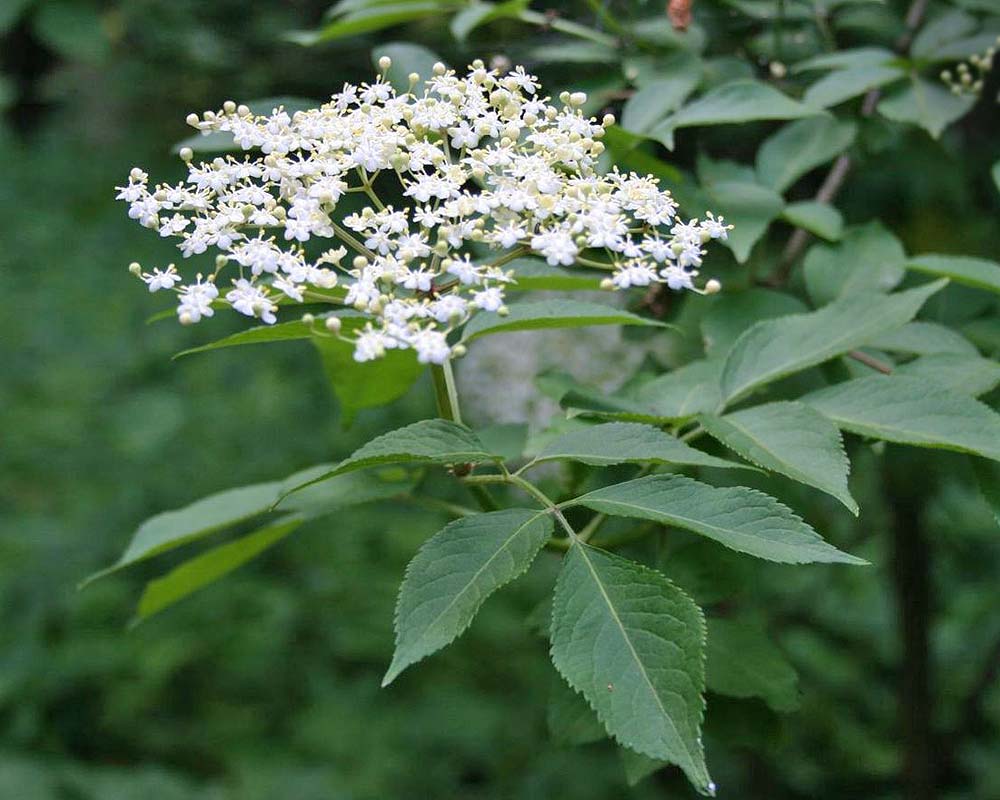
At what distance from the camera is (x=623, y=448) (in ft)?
3.77

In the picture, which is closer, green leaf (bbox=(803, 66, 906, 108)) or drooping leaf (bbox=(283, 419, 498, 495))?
drooping leaf (bbox=(283, 419, 498, 495))

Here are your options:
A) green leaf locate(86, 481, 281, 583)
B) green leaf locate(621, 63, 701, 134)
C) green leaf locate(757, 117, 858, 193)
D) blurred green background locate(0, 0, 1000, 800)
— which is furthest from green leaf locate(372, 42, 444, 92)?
blurred green background locate(0, 0, 1000, 800)

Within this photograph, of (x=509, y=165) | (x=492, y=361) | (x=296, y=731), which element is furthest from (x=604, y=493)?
(x=296, y=731)

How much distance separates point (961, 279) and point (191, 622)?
2.87 m

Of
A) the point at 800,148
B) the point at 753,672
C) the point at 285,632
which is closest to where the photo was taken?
the point at 753,672

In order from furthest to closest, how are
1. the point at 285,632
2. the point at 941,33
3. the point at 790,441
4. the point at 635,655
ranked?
the point at 285,632, the point at 941,33, the point at 790,441, the point at 635,655

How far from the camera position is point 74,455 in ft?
13.4

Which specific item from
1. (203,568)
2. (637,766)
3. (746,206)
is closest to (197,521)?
(203,568)

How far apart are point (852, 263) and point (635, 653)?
93cm

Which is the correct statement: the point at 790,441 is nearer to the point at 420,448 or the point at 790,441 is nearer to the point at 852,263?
the point at 420,448

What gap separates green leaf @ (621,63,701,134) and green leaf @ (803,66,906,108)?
19 centimetres

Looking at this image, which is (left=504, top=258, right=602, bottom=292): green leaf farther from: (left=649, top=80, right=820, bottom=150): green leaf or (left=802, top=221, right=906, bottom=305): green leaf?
(left=802, top=221, right=906, bottom=305): green leaf

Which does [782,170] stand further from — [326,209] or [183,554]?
[183,554]

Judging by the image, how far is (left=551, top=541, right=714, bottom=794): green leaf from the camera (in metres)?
0.95
